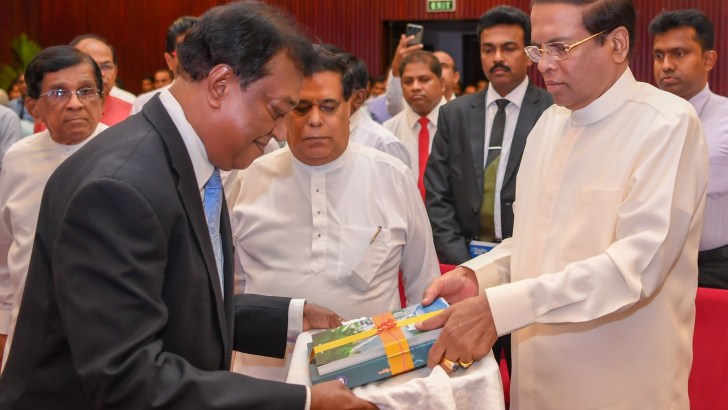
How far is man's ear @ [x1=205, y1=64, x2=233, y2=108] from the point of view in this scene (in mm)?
1568

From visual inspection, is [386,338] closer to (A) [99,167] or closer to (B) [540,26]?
(A) [99,167]

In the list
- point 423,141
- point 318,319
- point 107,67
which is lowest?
point 318,319

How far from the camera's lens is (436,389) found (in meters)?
1.63

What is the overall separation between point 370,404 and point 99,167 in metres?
0.67

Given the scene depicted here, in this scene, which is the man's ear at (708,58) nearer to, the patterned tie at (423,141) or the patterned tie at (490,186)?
the patterned tie at (490,186)

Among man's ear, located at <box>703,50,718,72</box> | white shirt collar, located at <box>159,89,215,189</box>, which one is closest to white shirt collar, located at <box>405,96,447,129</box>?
man's ear, located at <box>703,50,718,72</box>

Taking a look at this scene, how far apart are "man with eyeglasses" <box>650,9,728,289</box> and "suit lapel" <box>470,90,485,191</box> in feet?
3.04

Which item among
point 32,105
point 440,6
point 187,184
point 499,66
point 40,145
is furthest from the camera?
point 440,6

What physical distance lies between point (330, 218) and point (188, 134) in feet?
3.77

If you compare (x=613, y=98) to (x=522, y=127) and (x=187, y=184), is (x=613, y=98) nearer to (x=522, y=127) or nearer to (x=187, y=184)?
(x=187, y=184)

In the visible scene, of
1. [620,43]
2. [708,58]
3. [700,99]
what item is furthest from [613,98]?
[708,58]

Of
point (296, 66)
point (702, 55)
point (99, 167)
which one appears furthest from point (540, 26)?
point (702, 55)

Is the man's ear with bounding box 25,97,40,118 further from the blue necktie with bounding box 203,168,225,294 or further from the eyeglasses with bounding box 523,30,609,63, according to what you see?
the eyeglasses with bounding box 523,30,609,63

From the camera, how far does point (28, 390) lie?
1.53 m
